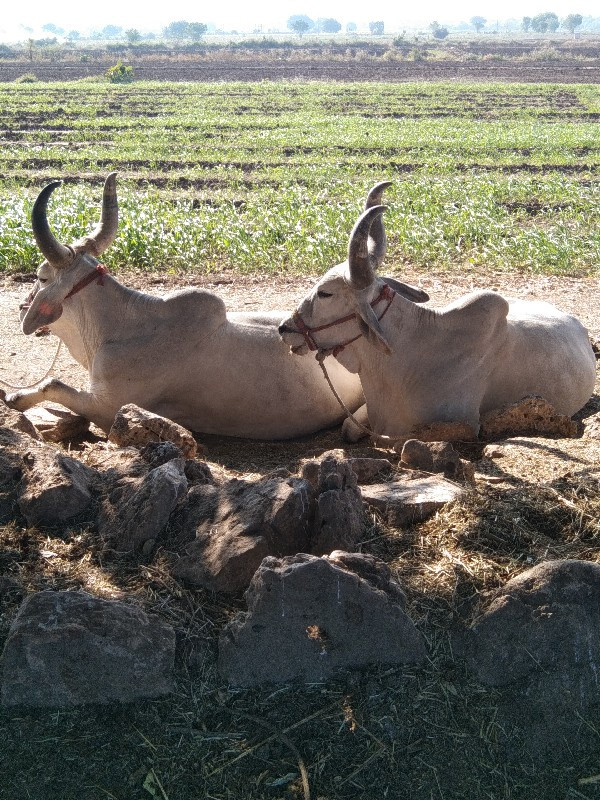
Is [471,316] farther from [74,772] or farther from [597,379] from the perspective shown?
[74,772]

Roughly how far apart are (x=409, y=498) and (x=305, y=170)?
19.2 metres

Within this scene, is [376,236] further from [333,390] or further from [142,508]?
[142,508]

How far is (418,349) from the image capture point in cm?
654

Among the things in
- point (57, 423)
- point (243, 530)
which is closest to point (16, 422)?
point (57, 423)

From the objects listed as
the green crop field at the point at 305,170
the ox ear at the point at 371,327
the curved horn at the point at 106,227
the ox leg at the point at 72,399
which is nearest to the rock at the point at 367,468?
the ox ear at the point at 371,327

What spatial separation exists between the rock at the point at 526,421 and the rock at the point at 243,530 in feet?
8.84

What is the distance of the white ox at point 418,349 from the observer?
6.31 metres

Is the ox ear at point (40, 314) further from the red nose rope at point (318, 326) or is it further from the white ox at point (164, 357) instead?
the red nose rope at point (318, 326)

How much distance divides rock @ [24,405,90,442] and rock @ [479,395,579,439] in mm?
2948

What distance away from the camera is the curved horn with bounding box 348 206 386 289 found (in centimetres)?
579

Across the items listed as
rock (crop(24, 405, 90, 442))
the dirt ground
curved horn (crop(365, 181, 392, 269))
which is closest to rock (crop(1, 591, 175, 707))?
the dirt ground

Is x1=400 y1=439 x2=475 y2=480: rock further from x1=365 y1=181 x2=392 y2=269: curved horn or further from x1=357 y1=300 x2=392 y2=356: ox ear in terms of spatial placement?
x1=365 y1=181 x2=392 y2=269: curved horn

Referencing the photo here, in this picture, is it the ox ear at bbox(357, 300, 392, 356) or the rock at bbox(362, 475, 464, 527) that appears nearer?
the rock at bbox(362, 475, 464, 527)

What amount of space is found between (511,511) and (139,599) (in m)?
1.86
